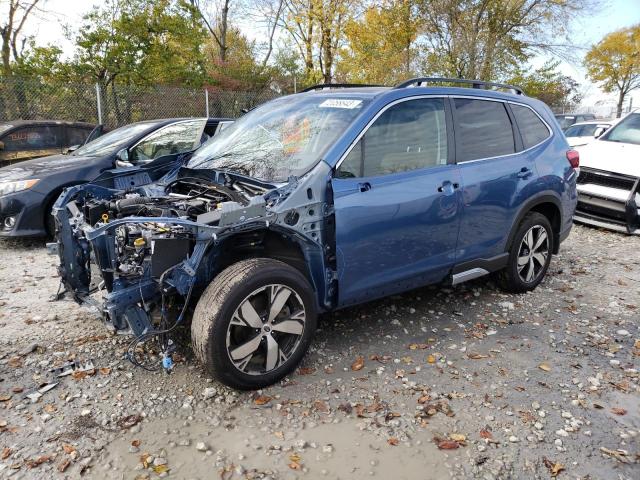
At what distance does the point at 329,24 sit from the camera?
20.2 m

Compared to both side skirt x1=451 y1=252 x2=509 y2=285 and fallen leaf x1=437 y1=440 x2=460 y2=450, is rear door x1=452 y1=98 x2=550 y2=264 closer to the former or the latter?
side skirt x1=451 y1=252 x2=509 y2=285

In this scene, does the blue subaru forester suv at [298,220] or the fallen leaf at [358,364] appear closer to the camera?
the blue subaru forester suv at [298,220]

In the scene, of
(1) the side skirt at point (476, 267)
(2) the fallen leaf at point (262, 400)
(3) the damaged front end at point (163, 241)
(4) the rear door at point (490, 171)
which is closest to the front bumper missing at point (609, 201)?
(4) the rear door at point (490, 171)

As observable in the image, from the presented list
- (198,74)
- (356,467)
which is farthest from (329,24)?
(356,467)

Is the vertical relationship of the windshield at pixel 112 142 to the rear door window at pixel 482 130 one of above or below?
above

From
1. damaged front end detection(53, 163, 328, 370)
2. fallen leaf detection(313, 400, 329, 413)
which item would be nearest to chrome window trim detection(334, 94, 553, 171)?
damaged front end detection(53, 163, 328, 370)

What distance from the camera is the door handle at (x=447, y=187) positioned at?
375 cm

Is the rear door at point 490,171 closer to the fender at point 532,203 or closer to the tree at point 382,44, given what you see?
the fender at point 532,203

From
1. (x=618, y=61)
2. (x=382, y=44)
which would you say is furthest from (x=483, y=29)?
(x=618, y=61)

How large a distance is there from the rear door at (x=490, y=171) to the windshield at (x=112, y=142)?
466cm

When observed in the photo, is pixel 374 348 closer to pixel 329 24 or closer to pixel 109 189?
pixel 109 189

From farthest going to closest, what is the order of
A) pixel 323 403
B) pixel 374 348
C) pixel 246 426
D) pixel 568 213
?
1. pixel 568 213
2. pixel 374 348
3. pixel 323 403
4. pixel 246 426

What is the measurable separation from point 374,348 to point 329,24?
1912cm

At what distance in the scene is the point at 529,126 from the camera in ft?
15.2
